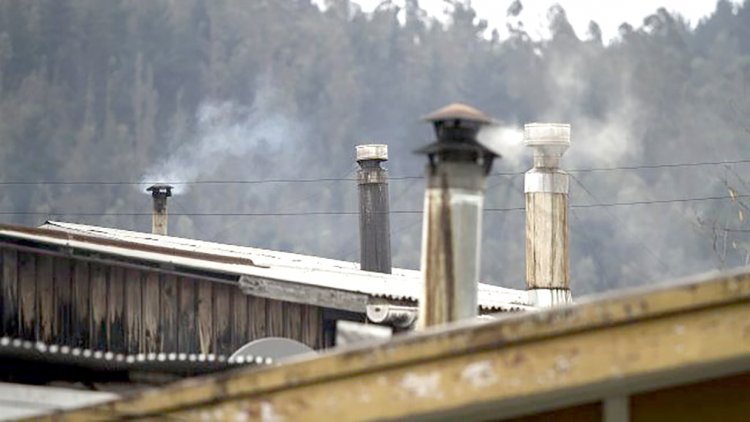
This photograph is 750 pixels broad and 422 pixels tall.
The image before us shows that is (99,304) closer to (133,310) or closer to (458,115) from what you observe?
(133,310)

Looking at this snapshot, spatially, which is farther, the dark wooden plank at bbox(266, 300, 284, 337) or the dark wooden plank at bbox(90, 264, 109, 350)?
the dark wooden plank at bbox(266, 300, 284, 337)

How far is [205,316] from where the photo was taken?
14211mm

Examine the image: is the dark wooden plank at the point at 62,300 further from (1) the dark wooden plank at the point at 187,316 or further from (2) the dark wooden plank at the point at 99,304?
(1) the dark wooden plank at the point at 187,316

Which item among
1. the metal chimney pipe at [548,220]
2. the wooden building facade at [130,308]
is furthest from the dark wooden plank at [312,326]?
the metal chimney pipe at [548,220]

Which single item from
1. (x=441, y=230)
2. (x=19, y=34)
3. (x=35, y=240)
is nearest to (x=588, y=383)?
(x=441, y=230)

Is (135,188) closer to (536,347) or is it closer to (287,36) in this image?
(287,36)

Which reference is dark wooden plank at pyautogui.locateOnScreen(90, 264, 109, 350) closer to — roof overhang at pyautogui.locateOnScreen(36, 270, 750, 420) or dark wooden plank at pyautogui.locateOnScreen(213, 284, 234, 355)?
dark wooden plank at pyautogui.locateOnScreen(213, 284, 234, 355)

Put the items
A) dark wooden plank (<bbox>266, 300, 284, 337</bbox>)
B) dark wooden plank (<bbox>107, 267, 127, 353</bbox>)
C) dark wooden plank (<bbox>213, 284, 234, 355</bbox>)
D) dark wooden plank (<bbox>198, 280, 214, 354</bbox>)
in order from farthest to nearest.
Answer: dark wooden plank (<bbox>266, 300, 284, 337</bbox>) → dark wooden plank (<bbox>213, 284, 234, 355</bbox>) → dark wooden plank (<bbox>198, 280, 214, 354</bbox>) → dark wooden plank (<bbox>107, 267, 127, 353</bbox>)

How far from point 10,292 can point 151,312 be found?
1363 millimetres

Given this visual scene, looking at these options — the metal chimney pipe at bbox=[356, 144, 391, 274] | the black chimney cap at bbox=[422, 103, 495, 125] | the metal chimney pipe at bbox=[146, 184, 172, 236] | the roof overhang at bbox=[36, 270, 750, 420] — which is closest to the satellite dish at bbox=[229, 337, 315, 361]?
the black chimney cap at bbox=[422, 103, 495, 125]

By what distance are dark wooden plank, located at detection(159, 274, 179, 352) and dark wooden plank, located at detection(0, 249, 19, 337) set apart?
1.33 m

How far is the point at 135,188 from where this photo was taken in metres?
80.5

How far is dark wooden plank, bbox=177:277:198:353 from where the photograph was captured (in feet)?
45.9

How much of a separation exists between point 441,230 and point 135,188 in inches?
2863
